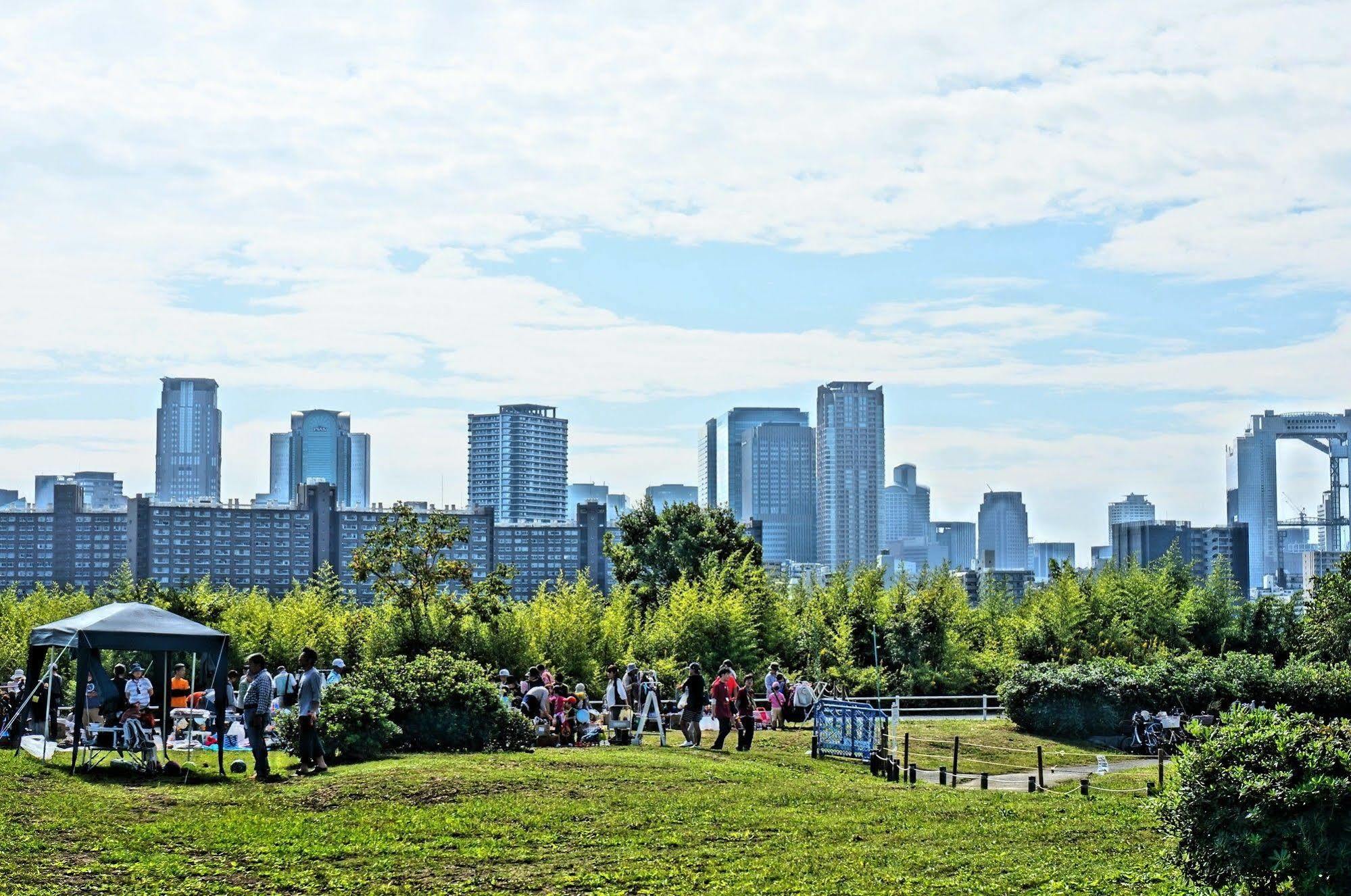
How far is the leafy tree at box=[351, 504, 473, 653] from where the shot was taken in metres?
34.8

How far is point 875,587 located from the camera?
4766 centimetres

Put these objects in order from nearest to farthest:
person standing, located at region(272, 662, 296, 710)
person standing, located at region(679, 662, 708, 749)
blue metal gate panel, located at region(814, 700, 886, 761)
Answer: person standing, located at region(272, 662, 296, 710) → blue metal gate panel, located at region(814, 700, 886, 761) → person standing, located at region(679, 662, 708, 749)

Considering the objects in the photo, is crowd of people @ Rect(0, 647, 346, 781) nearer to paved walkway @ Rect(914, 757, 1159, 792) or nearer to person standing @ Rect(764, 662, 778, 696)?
paved walkway @ Rect(914, 757, 1159, 792)

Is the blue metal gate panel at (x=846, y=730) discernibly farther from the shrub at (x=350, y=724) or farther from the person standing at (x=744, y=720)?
the shrub at (x=350, y=724)

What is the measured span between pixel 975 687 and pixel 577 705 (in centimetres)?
2078

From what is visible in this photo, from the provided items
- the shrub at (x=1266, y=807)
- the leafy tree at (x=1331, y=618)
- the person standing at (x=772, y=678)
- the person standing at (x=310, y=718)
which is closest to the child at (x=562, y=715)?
the person standing at (x=310, y=718)

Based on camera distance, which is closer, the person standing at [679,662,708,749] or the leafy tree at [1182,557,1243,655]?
the person standing at [679,662,708,749]

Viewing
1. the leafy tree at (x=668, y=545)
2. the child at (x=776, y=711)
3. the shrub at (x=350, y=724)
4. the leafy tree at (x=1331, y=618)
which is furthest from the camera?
the leafy tree at (x=668, y=545)

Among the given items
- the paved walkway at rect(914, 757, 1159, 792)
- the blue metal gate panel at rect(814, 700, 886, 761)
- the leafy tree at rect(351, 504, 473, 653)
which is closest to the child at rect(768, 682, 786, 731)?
the blue metal gate panel at rect(814, 700, 886, 761)

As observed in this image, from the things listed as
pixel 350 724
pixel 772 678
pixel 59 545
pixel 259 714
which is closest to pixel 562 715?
pixel 350 724

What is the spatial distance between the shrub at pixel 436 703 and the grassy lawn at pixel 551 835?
4.17ft

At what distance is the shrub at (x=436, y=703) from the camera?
67.5 feet

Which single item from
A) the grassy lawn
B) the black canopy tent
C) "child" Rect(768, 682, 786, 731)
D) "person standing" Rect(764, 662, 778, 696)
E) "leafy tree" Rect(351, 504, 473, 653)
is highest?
"leafy tree" Rect(351, 504, 473, 653)

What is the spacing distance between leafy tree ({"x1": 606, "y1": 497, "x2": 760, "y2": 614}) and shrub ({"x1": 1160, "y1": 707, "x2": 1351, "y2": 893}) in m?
40.4
